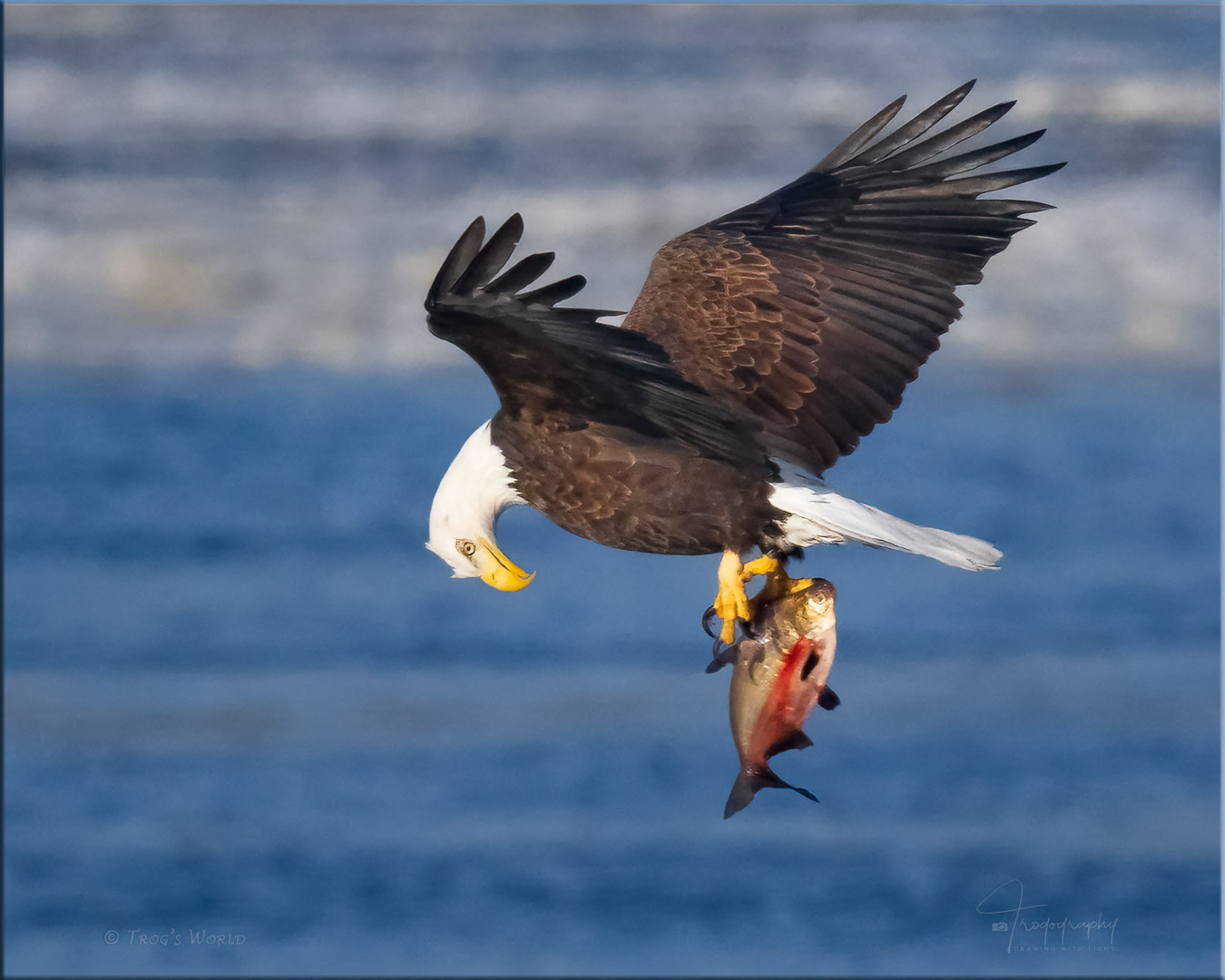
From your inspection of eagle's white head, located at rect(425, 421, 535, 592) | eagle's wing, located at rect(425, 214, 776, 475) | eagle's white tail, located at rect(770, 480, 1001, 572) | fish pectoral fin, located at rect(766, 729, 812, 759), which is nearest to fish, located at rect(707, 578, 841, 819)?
fish pectoral fin, located at rect(766, 729, 812, 759)

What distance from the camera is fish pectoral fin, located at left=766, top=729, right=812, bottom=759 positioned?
12.6ft

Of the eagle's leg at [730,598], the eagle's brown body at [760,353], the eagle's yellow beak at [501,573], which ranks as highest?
the eagle's brown body at [760,353]

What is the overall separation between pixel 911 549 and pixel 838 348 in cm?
63

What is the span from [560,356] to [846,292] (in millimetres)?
965

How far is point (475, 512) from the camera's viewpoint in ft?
13.6

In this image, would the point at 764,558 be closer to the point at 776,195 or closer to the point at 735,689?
the point at 735,689

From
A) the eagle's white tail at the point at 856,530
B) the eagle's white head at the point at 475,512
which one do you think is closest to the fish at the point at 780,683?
the eagle's white tail at the point at 856,530

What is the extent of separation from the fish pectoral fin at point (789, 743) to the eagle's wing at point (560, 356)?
1.98 ft

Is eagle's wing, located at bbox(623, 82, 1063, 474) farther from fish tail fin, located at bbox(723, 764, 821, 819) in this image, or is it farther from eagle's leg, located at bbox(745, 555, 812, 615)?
fish tail fin, located at bbox(723, 764, 821, 819)

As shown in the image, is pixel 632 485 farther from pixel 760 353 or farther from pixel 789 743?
pixel 789 743

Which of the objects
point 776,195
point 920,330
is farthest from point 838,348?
point 776,195

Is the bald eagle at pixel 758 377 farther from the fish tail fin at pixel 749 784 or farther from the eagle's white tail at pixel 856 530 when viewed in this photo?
the fish tail fin at pixel 749 784

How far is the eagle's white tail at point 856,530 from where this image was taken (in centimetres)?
387

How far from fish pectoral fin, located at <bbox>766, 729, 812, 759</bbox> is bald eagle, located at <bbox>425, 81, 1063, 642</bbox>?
30 centimetres
